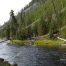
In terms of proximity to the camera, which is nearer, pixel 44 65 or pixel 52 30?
pixel 44 65

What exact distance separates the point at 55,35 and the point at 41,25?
36.1 metres

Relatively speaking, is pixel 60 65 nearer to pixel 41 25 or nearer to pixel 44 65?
pixel 44 65

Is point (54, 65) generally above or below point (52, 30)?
below

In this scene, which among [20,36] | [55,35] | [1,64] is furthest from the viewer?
[20,36]

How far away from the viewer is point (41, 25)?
194625 mm

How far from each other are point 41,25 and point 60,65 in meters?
133

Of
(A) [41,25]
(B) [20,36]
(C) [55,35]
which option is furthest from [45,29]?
(C) [55,35]

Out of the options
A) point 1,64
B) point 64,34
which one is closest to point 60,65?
point 1,64

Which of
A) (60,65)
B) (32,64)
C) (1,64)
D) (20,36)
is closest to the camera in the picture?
(1,64)

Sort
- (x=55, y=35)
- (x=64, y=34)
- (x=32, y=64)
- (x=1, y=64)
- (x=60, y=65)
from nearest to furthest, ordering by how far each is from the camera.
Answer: (x=1, y=64) < (x=60, y=65) < (x=32, y=64) < (x=64, y=34) < (x=55, y=35)

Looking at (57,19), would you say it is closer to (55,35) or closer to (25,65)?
(55,35)

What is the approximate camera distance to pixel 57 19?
19775 centimetres

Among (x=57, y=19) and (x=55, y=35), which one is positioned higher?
(x=57, y=19)

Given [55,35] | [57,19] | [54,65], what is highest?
[57,19]
